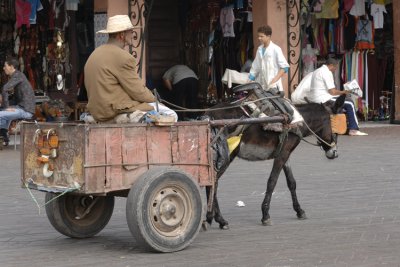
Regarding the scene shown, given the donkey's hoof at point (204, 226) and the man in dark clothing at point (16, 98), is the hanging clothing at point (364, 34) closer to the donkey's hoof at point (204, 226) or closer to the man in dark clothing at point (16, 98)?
the man in dark clothing at point (16, 98)

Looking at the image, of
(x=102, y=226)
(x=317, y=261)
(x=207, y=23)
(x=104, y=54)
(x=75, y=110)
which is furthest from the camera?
(x=207, y=23)

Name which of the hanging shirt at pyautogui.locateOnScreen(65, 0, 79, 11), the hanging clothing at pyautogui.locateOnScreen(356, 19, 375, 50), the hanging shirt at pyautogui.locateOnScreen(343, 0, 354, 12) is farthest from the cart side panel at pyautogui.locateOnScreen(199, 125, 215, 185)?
the hanging clothing at pyautogui.locateOnScreen(356, 19, 375, 50)

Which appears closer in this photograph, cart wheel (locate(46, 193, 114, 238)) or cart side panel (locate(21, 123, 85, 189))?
cart side panel (locate(21, 123, 85, 189))

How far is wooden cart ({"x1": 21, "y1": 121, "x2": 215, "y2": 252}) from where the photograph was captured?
7.44 m

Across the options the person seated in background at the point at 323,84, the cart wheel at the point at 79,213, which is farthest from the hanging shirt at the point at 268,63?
the cart wheel at the point at 79,213

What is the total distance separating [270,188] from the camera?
29.8 ft

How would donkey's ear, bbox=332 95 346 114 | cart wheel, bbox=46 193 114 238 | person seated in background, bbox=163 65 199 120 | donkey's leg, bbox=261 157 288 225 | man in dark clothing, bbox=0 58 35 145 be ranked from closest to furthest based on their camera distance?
1. cart wheel, bbox=46 193 114 238
2. donkey's leg, bbox=261 157 288 225
3. donkey's ear, bbox=332 95 346 114
4. man in dark clothing, bbox=0 58 35 145
5. person seated in background, bbox=163 65 199 120

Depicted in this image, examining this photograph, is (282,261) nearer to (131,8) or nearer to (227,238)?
(227,238)

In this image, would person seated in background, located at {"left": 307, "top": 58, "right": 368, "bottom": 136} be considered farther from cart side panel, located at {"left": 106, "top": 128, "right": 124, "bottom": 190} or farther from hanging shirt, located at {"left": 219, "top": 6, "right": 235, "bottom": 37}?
cart side panel, located at {"left": 106, "top": 128, "right": 124, "bottom": 190}

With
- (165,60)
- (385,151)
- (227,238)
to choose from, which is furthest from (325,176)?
(165,60)

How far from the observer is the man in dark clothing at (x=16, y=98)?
15.7 meters

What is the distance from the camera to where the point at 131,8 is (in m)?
16.9

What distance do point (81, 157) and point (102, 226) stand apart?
4.38 feet

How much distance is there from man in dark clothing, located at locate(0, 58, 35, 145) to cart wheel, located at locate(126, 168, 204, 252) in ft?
27.4
